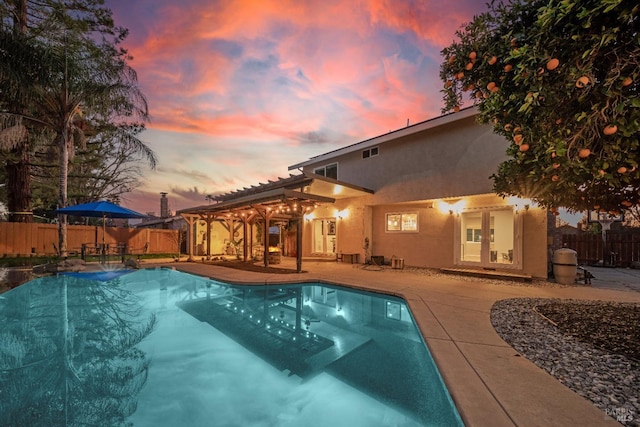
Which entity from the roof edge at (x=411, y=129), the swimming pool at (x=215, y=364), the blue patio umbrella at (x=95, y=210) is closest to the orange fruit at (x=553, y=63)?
the swimming pool at (x=215, y=364)

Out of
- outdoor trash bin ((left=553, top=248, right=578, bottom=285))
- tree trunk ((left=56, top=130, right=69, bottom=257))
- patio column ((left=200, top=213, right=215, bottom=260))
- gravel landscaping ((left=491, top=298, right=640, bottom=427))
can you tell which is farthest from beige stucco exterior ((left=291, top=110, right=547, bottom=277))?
tree trunk ((left=56, top=130, right=69, bottom=257))

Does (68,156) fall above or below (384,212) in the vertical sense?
above

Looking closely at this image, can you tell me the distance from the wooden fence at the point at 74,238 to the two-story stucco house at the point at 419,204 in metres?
4.97

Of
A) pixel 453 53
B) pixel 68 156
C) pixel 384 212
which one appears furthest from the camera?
pixel 384 212

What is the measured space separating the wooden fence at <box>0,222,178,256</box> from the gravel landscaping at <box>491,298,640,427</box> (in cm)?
1573

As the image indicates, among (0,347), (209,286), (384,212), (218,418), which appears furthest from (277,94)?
(218,418)

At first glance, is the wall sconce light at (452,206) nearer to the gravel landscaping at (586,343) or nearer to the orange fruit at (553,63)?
the gravel landscaping at (586,343)

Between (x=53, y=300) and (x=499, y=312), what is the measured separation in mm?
10286

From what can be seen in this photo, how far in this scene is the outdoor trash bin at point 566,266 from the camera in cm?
812

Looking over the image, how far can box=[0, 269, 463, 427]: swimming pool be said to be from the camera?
2.82 metres

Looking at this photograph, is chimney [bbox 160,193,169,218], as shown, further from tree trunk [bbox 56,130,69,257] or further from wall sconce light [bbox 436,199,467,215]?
wall sconce light [bbox 436,199,467,215]

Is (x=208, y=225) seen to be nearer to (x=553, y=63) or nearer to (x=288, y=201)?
(x=288, y=201)

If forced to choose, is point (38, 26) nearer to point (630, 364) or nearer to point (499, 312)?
point (499, 312)

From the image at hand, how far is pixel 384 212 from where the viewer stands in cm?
1290
